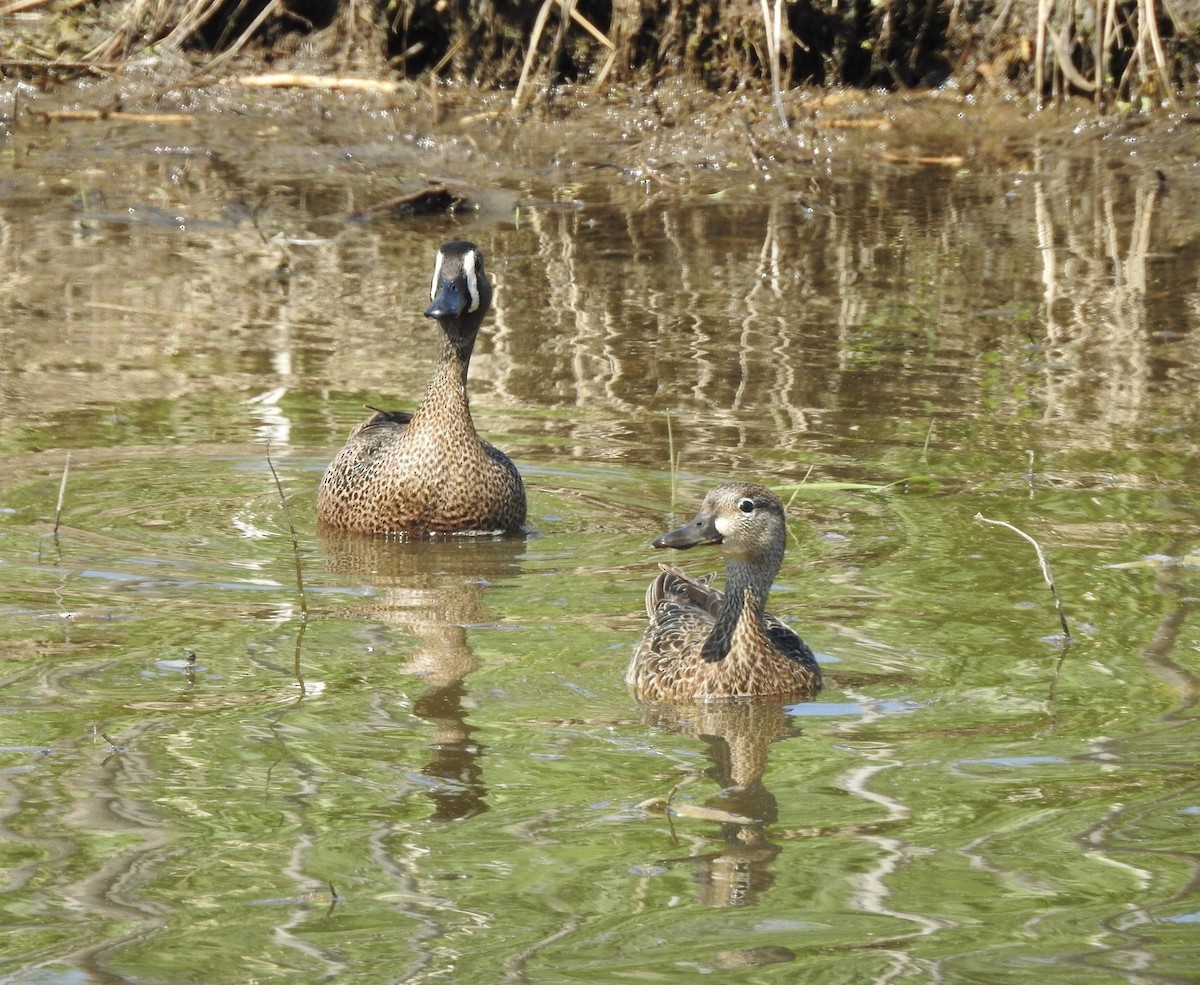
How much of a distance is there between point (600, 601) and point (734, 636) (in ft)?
3.13

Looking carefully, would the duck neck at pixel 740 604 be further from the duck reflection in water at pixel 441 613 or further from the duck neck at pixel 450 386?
the duck neck at pixel 450 386

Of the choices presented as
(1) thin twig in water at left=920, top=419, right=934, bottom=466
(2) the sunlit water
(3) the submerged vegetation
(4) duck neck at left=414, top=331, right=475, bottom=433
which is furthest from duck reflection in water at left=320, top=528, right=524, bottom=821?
(3) the submerged vegetation

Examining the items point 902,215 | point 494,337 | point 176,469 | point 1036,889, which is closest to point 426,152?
point 902,215

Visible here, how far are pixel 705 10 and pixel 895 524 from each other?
351 inches

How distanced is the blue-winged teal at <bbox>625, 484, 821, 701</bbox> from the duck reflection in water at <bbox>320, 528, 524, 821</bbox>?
56 cm

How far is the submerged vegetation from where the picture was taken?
51.3 feet

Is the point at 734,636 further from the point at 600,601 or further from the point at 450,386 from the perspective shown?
the point at 450,386

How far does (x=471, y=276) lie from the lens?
856 centimetres

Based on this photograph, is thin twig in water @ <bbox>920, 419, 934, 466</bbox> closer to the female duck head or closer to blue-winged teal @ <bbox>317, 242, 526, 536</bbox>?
blue-winged teal @ <bbox>317, 242, 526, 536</bbox>

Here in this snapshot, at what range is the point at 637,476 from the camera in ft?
29.1

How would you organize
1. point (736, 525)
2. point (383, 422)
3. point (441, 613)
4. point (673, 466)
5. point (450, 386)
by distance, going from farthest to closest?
point (383, 422) → point (450, 386) → point (673, 466) → point (441, 613) → point (736, 525)

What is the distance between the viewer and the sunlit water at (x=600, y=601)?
4691mm

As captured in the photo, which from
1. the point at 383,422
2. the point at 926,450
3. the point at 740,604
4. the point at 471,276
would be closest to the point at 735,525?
the point at 740,604

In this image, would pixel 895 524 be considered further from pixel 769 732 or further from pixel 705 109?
pixel 705 109
